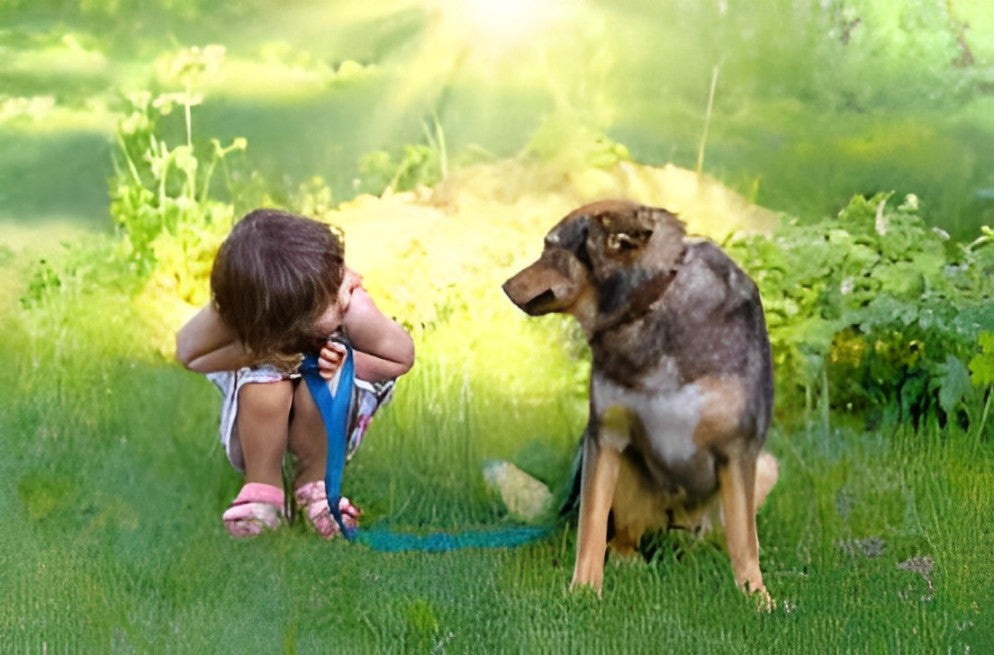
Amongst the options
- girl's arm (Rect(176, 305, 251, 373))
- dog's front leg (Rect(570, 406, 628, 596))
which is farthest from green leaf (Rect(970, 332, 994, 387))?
girl's arm (Rect(176, 305, 251, 373))

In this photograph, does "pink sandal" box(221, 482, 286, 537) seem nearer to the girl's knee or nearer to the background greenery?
the background greenery

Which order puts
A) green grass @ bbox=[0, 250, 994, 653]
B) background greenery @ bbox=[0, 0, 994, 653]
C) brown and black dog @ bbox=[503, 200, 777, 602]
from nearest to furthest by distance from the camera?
1. brown and black dog @ bbox=[503, 200, 777, 602]
2. green grass @ bbox=[0, 250, 994, 653]
3. background greenery @ bbox=[0, 0, 994, 653]

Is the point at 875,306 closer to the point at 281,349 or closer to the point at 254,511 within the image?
the point at 281,349

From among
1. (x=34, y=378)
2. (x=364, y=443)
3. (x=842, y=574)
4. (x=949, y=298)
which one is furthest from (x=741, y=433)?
(x=34, y=378)

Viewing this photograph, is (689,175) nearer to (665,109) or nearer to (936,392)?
(665,109)

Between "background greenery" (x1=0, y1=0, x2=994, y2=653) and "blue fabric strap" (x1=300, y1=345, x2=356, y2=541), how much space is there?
0.20ft

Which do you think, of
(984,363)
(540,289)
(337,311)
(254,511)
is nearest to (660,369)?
(540,289)

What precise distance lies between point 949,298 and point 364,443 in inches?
60.6

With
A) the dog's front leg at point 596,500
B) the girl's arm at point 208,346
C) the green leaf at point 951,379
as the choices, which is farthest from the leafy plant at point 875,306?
the girl's arm at point 208,346

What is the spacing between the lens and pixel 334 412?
129 inches

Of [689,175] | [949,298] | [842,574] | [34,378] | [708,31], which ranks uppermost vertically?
[708,31]

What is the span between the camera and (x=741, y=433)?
312 centimetres

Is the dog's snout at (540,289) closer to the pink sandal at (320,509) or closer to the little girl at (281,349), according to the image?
the little girl at (281,349)

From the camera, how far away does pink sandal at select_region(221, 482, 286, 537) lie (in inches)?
129
